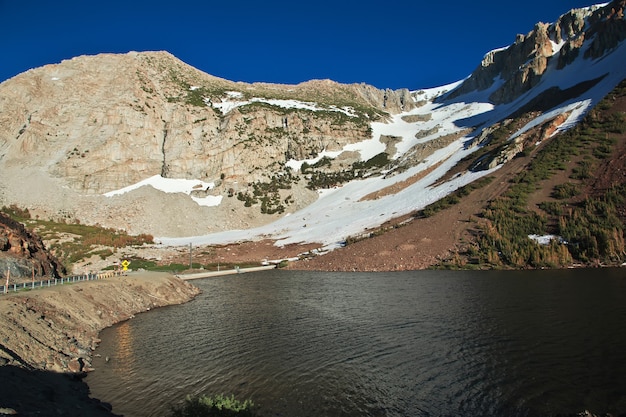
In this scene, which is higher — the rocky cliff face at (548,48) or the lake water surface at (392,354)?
the rocky cliff face at (548,48)

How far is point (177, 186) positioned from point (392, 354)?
81.5 meters

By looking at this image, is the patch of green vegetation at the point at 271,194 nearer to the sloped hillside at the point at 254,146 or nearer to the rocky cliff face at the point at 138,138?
the sloped hillside at the point at 254,146

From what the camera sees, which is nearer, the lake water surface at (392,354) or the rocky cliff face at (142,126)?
the lake water surface at (392,354)

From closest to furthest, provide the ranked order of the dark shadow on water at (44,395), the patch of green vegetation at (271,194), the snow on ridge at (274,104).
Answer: the dark shadow on water at (44,395) < the patch of green vegetation at (271,194) < the snow on ridge at (274,104)

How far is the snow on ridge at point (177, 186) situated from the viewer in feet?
271

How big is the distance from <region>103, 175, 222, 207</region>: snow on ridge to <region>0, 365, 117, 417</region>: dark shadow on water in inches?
2904

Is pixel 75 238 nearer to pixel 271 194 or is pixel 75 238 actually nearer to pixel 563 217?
pixel 271 194

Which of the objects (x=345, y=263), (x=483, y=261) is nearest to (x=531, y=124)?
(x=483, y=261)

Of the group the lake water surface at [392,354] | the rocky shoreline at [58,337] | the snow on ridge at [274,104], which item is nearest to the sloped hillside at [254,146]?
the snow on ridge at [274,104]

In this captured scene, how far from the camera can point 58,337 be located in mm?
14859

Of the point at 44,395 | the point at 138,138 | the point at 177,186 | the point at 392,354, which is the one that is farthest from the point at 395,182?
the point at 44,395

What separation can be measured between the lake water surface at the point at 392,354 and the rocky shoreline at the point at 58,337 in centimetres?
92

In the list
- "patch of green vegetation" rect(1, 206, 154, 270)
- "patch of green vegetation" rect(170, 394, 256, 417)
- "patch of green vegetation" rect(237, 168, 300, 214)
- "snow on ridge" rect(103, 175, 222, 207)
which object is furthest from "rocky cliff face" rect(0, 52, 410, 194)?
"patch of green vegetation" rect(170, 394, 256, 417)

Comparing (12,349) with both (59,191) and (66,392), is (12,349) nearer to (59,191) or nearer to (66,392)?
(66,392)
